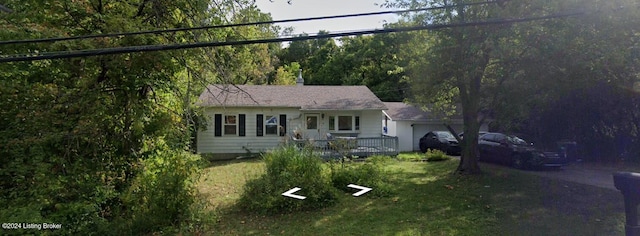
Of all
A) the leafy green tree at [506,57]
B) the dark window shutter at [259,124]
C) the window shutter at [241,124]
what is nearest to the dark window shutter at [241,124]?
the window shutter at [241,124]

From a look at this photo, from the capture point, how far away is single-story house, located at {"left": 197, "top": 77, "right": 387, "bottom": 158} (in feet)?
55.6

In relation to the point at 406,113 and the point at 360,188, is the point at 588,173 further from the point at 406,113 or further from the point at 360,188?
the point at 406,113

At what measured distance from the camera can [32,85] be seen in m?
5.71

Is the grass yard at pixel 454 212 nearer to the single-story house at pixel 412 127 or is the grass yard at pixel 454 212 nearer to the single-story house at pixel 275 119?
the single-story house at pixel 275 119

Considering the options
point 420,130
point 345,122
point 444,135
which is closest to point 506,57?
point 444,135

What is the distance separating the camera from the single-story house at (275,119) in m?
17.0

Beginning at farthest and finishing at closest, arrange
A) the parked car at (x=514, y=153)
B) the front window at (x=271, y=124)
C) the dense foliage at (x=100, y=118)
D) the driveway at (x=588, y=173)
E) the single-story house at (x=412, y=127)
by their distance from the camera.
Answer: the single-story house at (x=412, y=127) → the front window at (x=271, y=124) → the parked car at (x=514, y=153) → the driveway at (x=588, y=173) → the dense foliage at (x=100, y=118)

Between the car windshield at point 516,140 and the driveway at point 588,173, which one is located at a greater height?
the car windshield at point 516,140

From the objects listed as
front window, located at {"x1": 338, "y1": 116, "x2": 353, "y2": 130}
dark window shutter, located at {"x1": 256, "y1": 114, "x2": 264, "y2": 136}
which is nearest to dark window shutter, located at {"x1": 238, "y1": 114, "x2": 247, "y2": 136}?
dark window shutter, located at {"x1": 256, "y1": 114, "x2": 264, "y2": 136}

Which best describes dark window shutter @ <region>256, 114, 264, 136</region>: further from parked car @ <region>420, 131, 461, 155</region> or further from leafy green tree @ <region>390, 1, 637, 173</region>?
parked car @ <region>420, 131, 461, 155</region>

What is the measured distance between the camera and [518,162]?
1258 centimetres

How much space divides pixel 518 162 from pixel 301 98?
34.9ft

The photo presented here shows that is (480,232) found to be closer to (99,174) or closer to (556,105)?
(99,174)

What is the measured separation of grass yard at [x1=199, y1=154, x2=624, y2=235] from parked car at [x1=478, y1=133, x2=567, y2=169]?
226cm
